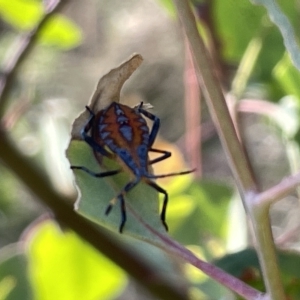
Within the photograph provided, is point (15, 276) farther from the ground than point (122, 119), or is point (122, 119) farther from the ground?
point (122, 119)

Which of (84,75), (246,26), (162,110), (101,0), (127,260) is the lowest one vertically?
(162,110)

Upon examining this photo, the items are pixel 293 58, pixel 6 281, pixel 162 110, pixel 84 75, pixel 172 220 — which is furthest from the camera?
pixel 84 75

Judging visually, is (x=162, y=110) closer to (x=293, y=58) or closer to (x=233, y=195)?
(x=233, y=195)

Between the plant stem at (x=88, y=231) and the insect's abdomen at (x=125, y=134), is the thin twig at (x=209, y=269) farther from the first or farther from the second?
the plant stem at (x=88, y=231)

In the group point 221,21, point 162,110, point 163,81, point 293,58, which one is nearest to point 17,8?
point 221,21

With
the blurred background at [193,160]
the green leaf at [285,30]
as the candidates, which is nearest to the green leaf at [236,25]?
the blurred background at [193,160]

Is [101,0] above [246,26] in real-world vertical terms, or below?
below

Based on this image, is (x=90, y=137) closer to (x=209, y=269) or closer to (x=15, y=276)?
(x=209, y=269)

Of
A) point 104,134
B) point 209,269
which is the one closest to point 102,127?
point 104,134
